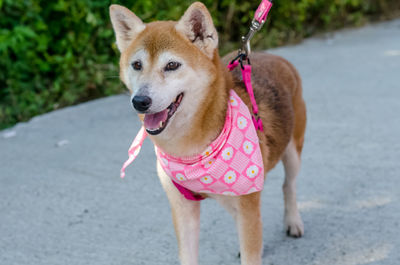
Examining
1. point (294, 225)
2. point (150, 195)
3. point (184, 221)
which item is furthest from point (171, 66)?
point (150, 195)

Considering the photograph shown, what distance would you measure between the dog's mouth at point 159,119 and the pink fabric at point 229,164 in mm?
231

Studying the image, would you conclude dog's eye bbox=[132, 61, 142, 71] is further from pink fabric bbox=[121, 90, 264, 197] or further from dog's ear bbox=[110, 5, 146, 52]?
pink fabric bbox=[121, 90, 264, 197]

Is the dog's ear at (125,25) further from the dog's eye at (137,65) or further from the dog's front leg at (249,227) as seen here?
the dog's front leg at (249,227)

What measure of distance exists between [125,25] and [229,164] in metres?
1.00

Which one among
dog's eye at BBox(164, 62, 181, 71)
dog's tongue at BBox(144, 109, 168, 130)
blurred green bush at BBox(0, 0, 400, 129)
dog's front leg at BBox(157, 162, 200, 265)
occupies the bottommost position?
blurred green bush at BBox(0, 0, 400, 129)

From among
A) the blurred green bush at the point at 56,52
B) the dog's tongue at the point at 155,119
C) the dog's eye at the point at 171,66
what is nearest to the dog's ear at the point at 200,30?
the dog's eye at the point at 171,66

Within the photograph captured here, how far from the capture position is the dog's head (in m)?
2.42

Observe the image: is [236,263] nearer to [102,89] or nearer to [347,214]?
[347,214]

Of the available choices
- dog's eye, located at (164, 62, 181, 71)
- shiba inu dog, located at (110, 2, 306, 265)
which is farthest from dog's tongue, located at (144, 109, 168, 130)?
dog's eye, located at (164, 62, 181, 71)

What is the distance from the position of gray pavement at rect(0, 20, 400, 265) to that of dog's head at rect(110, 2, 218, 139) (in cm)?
111

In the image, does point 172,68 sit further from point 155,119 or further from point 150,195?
point 150,195

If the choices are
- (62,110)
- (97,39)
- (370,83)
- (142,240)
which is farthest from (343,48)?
(142,240)

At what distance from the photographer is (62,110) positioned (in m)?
5.84

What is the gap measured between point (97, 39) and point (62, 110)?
1390 millimetres
